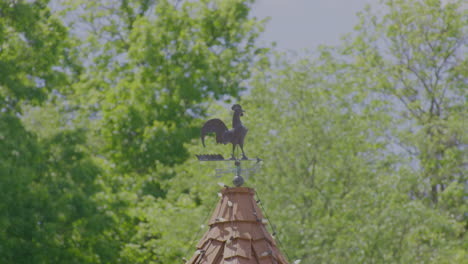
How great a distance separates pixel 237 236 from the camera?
5.33 m

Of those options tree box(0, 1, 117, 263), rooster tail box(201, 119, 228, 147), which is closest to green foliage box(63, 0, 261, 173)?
tree box(0, 1, 117, 263)

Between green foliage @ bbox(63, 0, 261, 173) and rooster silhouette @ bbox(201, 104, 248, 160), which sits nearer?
rooster silhouette @ bbox(201, 104, 248, 160)


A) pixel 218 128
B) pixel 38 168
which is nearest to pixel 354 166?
pixel 38 168

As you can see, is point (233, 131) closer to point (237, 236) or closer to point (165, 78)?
point (237, 236)

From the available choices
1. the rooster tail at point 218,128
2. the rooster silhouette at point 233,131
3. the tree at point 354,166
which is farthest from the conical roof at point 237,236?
the tree at point 354,166

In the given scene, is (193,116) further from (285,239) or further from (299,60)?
(285,239)

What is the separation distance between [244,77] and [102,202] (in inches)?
281

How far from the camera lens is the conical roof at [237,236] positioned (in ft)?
17.3

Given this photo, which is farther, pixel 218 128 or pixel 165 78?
pixel 165 78

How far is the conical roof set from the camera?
528cm

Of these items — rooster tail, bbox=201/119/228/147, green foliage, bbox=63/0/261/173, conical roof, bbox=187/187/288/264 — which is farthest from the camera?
green foliage, bbox=63/0/261/173

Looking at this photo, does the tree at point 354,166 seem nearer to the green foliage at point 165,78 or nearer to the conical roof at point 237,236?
the green foliage at point 165,78

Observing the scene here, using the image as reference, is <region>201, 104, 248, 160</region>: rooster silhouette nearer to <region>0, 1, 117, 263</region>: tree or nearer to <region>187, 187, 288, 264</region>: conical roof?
<region>187, 187, 288, 264</region>: conical roof

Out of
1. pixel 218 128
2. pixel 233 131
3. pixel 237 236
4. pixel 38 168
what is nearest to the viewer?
pixel 237 236
